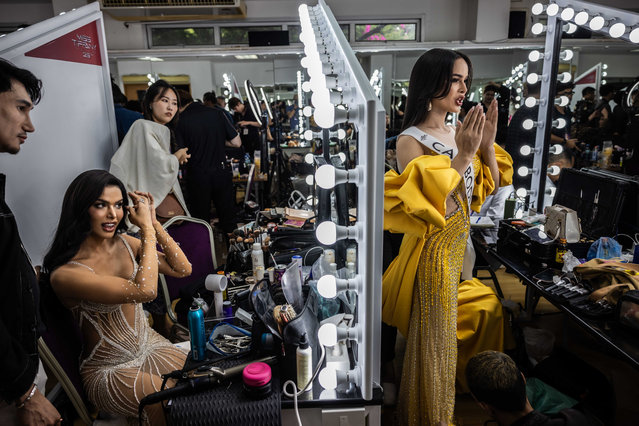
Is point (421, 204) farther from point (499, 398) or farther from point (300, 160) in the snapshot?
point (300, 160)

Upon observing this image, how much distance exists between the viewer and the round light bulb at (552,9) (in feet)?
9.25

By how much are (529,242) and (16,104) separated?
241 centimetres

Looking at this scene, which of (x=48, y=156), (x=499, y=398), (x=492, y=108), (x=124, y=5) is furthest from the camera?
(x=124, y=5)

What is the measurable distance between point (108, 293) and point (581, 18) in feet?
10.1

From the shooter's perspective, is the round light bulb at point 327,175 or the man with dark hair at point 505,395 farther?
the man with dark hair at point 505,395

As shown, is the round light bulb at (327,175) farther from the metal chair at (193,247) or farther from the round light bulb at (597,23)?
the round light bulb at (597,23)

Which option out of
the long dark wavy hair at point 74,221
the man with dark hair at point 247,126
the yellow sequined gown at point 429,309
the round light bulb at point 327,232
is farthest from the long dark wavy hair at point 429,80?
the man with dark hair at point 247,126

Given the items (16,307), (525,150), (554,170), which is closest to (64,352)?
(16,307)

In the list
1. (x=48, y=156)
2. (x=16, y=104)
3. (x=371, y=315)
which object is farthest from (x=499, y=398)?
(x=48, y=156)

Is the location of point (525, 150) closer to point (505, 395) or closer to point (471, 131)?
point (471, 131)

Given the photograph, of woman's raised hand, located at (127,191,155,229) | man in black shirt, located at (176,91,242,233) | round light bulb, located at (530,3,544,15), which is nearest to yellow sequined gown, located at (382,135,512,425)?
woman's raised hand, located at (127,191,155,229)

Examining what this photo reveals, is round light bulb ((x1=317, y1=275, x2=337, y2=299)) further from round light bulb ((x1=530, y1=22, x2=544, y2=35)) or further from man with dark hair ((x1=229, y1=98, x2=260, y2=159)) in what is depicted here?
man with dark hair ((x1=229, y1=98, x2=260, y2=159))

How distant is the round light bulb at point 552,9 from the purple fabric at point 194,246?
2.84m

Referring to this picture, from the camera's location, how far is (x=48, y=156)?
2154mm
